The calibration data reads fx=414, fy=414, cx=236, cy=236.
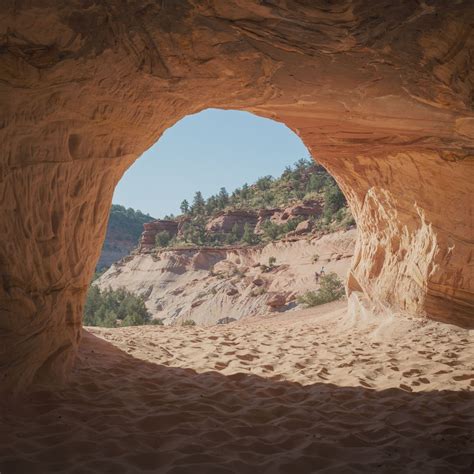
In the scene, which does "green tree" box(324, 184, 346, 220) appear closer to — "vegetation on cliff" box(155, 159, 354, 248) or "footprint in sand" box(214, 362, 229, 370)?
"vegetation on cliff" box(155, 159, 354, 248)

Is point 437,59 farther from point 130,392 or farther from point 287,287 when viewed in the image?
point 287,287

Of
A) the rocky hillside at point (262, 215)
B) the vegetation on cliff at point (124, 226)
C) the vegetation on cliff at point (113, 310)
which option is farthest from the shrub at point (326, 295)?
the vegetation on cliff at point (124, 226)

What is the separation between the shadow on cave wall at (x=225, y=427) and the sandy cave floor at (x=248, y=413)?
0.01m

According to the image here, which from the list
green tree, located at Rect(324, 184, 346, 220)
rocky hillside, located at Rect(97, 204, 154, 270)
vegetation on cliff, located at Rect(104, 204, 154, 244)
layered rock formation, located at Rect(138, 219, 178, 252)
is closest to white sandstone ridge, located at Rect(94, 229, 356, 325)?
green tree, located at Rect(324, 184, 346, 220)

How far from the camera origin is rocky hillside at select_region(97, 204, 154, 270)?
202ft

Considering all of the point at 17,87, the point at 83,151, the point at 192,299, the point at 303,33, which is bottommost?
the point at 192,299

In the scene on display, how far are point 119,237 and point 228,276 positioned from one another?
40.6m

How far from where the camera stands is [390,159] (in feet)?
23.6

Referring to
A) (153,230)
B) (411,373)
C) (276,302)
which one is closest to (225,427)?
(411,373)

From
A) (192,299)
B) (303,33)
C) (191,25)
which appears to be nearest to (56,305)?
(191,25)

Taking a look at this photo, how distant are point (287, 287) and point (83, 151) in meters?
21.1

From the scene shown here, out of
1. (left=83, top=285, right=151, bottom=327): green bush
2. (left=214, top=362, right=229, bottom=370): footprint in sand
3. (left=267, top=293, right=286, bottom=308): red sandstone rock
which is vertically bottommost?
(left=83, top=285, right=151, bottom=327): green bush

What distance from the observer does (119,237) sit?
2547 inches

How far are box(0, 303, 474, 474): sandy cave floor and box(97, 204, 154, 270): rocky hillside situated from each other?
56499mm
